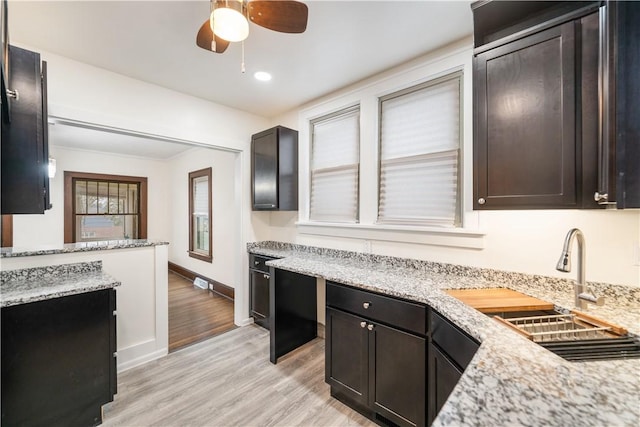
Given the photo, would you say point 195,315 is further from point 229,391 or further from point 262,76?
point 262,76

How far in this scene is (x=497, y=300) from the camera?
1.46 meters

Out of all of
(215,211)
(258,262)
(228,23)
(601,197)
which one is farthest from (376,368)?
(215,211)

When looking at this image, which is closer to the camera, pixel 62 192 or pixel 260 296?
pixel 260 296

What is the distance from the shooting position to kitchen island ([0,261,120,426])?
153cm

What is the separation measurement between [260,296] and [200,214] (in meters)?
2.76

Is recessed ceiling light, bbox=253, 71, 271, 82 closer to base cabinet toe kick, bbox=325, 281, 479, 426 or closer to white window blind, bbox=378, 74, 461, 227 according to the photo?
white window blind, bbox=378, 74, 461, 227

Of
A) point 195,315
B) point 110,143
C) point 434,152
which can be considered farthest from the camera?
point 110,143

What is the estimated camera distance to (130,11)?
1702 mm

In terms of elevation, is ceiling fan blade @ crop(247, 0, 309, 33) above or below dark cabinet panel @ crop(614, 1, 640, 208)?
above

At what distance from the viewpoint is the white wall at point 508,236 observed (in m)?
1.46

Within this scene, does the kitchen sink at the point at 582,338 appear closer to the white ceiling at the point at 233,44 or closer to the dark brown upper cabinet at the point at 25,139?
the white ceiling at the point at 233,44

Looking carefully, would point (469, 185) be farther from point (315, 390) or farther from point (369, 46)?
point (315, 390)

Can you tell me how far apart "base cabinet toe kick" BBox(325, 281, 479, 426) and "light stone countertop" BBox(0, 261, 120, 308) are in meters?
1.62

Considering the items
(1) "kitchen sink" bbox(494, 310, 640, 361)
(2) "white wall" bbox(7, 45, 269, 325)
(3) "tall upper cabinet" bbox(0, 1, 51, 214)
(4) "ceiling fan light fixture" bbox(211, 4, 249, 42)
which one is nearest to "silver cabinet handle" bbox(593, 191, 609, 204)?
(1) "kitchen sink" bbox(494, 310, 640, 361)
